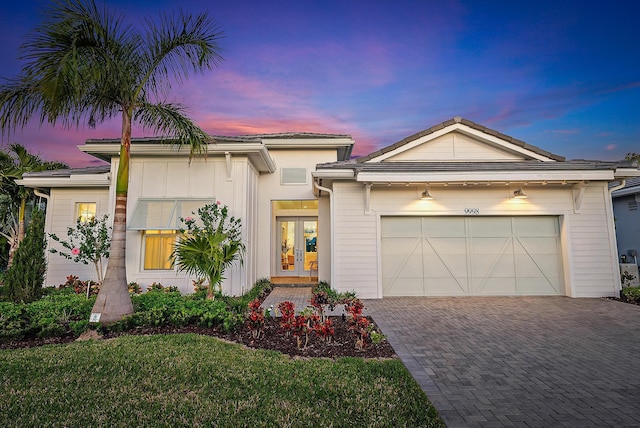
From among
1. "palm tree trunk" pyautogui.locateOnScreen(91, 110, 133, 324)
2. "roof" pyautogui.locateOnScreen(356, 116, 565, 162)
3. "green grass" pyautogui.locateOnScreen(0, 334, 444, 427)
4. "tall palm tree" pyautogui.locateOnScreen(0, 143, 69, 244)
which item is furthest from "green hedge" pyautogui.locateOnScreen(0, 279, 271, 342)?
"tall palm tree" pyautogui.locateOnScreen(0, 143, 69, 244)

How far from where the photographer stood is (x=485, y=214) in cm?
941

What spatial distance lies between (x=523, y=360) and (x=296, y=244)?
32.3ft

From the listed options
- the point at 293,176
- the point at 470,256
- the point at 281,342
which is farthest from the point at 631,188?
the point at 281,342

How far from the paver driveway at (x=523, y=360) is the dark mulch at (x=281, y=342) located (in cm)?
52

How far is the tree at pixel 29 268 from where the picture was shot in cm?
746

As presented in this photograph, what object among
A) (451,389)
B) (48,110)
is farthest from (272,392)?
(48,110)

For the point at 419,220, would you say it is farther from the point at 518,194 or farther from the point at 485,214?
the point at 518,194

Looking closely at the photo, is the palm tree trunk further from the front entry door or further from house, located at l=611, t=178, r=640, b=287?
house, located at l=611, t=178, r=640, b=287

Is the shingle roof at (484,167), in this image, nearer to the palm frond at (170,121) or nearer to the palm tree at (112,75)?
the palm frond at (170,121)

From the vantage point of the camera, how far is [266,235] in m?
11.9

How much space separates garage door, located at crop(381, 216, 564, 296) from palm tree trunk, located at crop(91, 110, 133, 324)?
6.91 meters

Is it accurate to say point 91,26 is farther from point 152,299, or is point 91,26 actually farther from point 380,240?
point 380,240

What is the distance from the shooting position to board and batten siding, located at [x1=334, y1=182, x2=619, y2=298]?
8.96 m

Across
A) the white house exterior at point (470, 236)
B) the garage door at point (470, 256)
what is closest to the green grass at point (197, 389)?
the white house exterior at point (470, 236)
